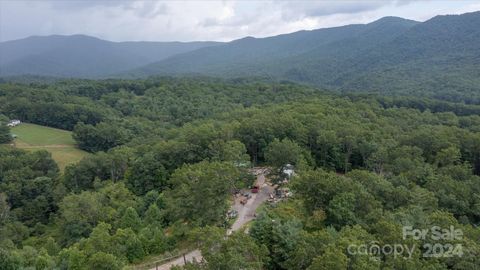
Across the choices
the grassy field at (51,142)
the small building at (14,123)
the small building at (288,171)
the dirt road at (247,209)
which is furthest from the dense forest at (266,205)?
the small building at (14,123)

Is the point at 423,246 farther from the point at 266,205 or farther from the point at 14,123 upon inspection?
the point at 14,123

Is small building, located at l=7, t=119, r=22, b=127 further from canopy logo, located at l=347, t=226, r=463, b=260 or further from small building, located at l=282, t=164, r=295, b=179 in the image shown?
canopy logo, located at l=347, t=226, r=463, b=260

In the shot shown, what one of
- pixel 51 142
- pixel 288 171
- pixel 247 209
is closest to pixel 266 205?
pixel 247 209

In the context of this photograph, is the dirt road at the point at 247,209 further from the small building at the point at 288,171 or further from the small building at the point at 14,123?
the small building at the point at 14,123

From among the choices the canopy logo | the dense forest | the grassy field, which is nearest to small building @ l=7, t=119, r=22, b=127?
the grassy field

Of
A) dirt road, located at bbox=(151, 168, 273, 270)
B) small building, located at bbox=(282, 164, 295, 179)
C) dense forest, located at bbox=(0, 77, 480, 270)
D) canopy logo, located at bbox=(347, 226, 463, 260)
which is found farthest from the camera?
small building, located at bbox=(282, 164, 295, 179)

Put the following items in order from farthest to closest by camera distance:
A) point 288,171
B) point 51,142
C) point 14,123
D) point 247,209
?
point 14,123 → point 51,142 → point 288,171 → point 247,209
